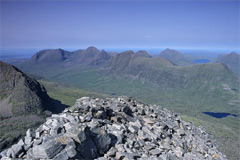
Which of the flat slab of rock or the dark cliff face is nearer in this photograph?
the flat slab of rock

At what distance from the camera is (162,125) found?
37781 mm

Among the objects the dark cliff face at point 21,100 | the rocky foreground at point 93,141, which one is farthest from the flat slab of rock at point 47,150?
the dark cliff face at point 21,100

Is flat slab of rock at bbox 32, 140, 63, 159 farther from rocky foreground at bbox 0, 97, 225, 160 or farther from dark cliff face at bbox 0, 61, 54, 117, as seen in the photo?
dark cliff face at bbox 0, 61, 54, 117

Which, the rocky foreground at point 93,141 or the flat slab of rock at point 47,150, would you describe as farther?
the rocky foreground at point 93,141

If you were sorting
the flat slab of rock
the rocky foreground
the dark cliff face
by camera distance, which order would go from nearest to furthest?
the flat slab of rock, the rocky foreground, the dark cliff face

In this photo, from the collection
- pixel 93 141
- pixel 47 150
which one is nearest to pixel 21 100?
pixel 93 141

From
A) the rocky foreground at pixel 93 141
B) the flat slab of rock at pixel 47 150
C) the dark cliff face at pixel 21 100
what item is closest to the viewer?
the flat slab of rock at pixel 47 150

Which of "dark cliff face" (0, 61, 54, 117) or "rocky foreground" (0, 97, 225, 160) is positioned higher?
"rocky foreground" (0, 97, 225, 160)

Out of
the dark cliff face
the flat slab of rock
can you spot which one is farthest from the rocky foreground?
the dark cliff face

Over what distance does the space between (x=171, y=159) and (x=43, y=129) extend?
21168mm

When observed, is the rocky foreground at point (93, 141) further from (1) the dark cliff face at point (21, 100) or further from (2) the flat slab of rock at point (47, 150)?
(1) the dark cliff face at point (21, 100)

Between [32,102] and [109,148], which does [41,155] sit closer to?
[109,148]

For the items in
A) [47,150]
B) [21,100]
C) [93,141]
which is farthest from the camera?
[21,100]

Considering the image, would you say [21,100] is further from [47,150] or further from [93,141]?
[47,150]
